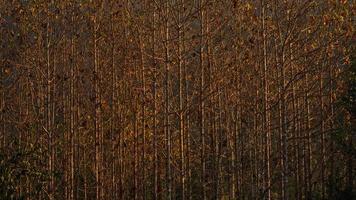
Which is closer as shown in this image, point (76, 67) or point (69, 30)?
point (69, 30)

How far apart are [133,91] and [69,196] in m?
4.22

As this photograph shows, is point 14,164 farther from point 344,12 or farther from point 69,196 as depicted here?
point 344,12

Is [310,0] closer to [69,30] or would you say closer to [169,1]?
[169,1]

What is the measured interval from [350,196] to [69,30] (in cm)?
939

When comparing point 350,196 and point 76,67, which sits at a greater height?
point 76,67

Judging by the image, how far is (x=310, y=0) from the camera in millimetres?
8492

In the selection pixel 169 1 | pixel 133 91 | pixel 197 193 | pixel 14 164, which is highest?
pixel 169 1

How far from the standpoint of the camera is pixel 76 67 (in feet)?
54.5

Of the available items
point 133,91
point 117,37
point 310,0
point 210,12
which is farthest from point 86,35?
point 310,0

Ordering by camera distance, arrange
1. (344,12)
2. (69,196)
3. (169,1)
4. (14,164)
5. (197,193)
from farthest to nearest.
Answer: (197,193) → (69,196) → (14,164) → (169,1) → (344,12)

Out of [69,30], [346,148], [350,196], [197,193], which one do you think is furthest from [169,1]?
[197,193]

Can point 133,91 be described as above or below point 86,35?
below

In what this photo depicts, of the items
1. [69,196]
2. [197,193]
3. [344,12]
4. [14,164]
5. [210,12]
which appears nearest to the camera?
[344,12]

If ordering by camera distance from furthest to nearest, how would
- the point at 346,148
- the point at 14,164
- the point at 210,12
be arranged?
the point at 346,148 < the point at 210,12 < the point at 14,164
